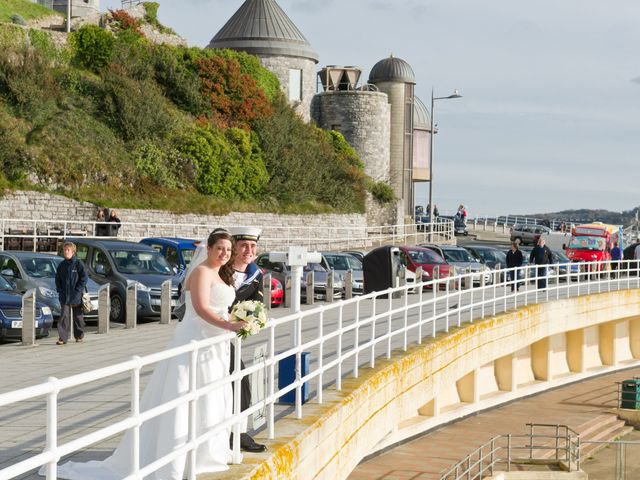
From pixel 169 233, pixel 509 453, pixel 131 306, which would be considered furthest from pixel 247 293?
pixel 169 233

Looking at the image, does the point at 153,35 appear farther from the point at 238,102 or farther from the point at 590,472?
the point at 590,472

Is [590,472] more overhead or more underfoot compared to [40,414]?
more underfoot

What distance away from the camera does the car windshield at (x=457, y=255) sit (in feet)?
122

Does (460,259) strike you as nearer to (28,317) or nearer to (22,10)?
(28,317)

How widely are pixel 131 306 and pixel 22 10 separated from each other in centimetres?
3960

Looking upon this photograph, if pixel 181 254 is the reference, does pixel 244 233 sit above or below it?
above

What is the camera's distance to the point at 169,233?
4247 cm

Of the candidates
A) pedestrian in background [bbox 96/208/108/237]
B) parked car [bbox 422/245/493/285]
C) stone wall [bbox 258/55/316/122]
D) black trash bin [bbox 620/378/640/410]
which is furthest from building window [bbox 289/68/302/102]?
black trash bin [bbox 620/378/640/410]

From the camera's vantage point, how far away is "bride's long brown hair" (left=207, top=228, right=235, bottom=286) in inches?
301

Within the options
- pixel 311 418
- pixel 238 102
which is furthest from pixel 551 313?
pixel 238 102

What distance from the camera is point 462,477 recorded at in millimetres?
21203

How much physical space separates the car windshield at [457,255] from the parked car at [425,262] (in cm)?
199

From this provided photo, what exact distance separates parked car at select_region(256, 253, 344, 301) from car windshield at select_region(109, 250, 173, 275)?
15.1ft

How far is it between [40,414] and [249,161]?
39.7 m
